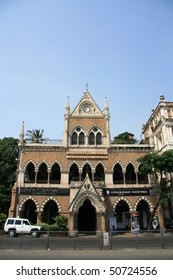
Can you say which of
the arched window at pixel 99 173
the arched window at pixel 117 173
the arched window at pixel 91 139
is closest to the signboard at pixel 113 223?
the arched window at pixel 99 173

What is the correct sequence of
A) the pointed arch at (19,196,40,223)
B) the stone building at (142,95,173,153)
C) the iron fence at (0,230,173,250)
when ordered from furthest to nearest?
the stone building at (142,95,173,153), the pointed arch at (19,196,40,223), the iron fence at (0,230,173,250)

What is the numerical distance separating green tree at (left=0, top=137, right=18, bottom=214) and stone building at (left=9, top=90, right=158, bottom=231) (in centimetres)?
503

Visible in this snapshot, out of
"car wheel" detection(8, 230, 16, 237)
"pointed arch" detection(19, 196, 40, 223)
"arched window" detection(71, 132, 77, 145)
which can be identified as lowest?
"car wheel" detection(8, 230, 16, 237)

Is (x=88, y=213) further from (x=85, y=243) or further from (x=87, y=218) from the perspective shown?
(x=85, y=243)

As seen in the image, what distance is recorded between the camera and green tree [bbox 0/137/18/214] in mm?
31669

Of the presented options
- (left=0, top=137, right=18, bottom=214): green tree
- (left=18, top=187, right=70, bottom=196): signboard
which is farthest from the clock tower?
(left=0, top=137, right=18, bottom=214): green tree

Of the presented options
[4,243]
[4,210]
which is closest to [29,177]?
[4,210]

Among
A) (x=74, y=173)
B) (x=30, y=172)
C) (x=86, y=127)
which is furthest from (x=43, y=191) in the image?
(x=86, y=127)

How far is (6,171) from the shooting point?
1318 inches

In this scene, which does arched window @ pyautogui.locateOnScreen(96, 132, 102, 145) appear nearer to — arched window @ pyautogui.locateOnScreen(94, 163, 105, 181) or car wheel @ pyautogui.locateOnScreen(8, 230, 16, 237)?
arched window @ pyautogui.locateOnScreen(94, 163, 105, 181)

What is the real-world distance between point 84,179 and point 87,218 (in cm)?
552

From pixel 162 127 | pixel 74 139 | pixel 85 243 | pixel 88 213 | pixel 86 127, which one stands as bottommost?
pixel 85 243

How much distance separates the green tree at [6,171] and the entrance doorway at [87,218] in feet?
38.3

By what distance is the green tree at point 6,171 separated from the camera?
31.7 meters
